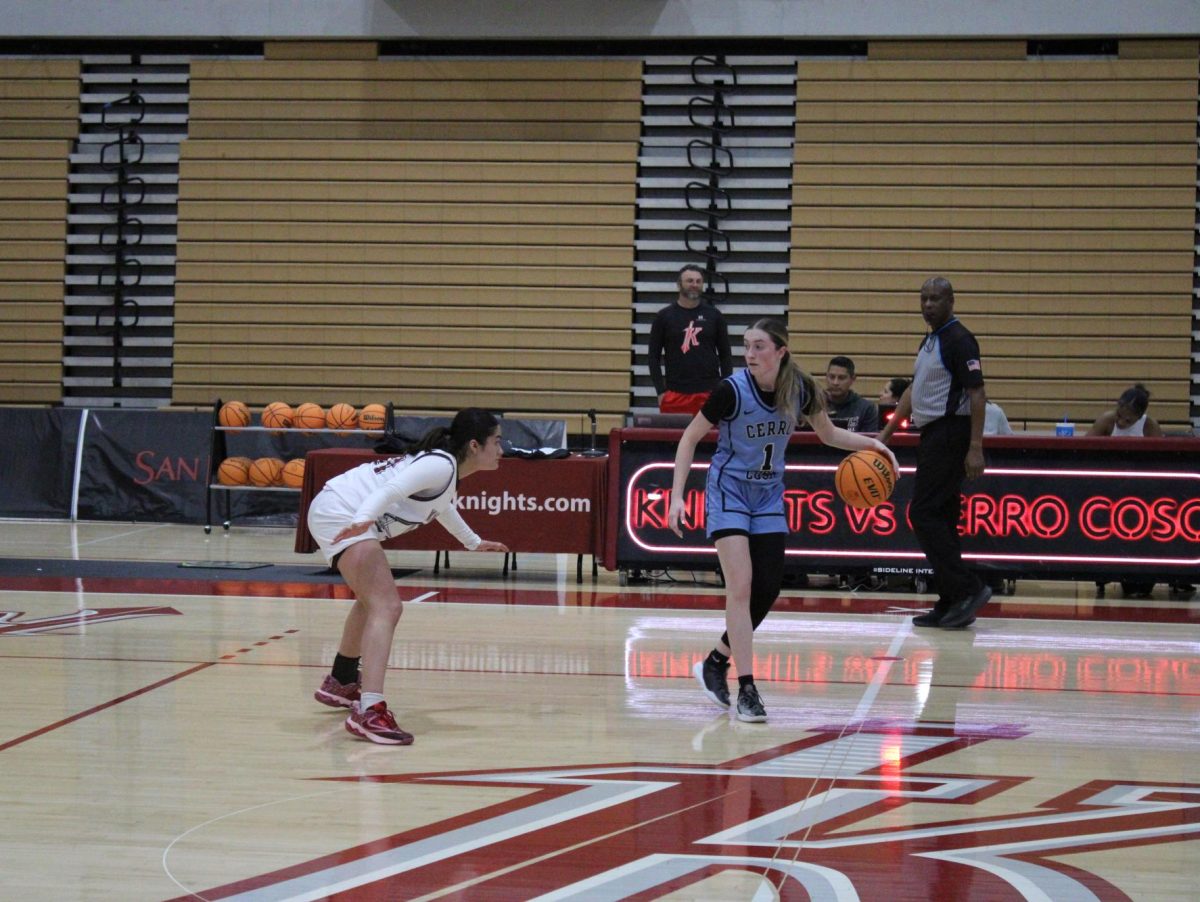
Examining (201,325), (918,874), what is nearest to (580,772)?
(918,874)

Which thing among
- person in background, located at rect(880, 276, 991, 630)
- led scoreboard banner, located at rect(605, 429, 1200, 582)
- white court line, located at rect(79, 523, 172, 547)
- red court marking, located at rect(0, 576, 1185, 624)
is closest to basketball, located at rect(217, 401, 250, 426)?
white court line, located at rect(79, 523, 172, 547)

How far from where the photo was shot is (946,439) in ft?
25.8

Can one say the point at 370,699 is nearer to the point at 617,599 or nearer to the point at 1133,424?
the point at 617,599

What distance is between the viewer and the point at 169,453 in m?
13.6

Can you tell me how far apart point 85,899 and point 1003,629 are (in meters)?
6.10

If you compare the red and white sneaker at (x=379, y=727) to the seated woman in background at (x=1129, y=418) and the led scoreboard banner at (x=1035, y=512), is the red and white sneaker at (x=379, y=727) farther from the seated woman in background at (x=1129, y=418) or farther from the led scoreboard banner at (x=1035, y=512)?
the seated woman in background at (x=1129, y=418)

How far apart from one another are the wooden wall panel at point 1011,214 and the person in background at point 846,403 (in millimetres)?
4855

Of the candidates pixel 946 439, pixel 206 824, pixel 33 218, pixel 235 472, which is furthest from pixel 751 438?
pixel 33 218

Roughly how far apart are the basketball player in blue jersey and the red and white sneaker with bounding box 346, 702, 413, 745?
53.4 inches

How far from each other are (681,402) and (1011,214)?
5772mm

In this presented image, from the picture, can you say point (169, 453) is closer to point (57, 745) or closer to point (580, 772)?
point (57, 745)

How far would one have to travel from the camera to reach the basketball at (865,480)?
7.54 metres

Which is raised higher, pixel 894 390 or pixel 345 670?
pixel 894 390

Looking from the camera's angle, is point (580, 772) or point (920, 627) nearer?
point (580, 772)
